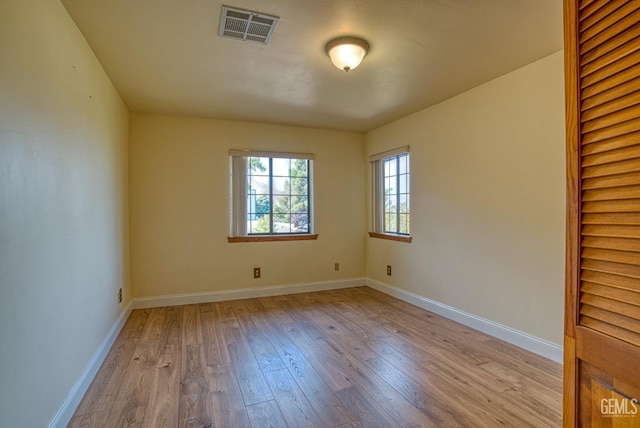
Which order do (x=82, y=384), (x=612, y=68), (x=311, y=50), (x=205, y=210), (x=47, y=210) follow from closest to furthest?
(x=612, y=68), (x=47, y=210), (x=82, y=384), (x=311, y=50), (x=205, y=210)

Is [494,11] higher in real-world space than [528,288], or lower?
higher

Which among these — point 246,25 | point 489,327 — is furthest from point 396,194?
point 246,25

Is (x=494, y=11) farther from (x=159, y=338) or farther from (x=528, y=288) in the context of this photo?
(x=159, y=338)

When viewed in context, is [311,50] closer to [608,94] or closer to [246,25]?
[246,25]

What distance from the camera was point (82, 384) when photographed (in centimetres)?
204

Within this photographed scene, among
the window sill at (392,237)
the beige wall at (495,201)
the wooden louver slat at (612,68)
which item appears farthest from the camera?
the window sill at (392,237)

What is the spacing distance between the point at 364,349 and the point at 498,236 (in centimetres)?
154

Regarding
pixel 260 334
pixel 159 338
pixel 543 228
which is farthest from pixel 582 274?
pixel 159 338

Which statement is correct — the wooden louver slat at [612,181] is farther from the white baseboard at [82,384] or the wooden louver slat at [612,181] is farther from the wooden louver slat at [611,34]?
the white baseboard at [82,384]

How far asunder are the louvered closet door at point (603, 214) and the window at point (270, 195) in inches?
145

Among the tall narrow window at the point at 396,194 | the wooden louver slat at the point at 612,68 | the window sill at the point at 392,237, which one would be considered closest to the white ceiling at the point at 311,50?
the tall narrow window at the point at 396,194

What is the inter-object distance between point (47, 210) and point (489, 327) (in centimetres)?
338

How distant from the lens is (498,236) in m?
2.94

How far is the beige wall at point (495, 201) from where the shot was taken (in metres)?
2.52
